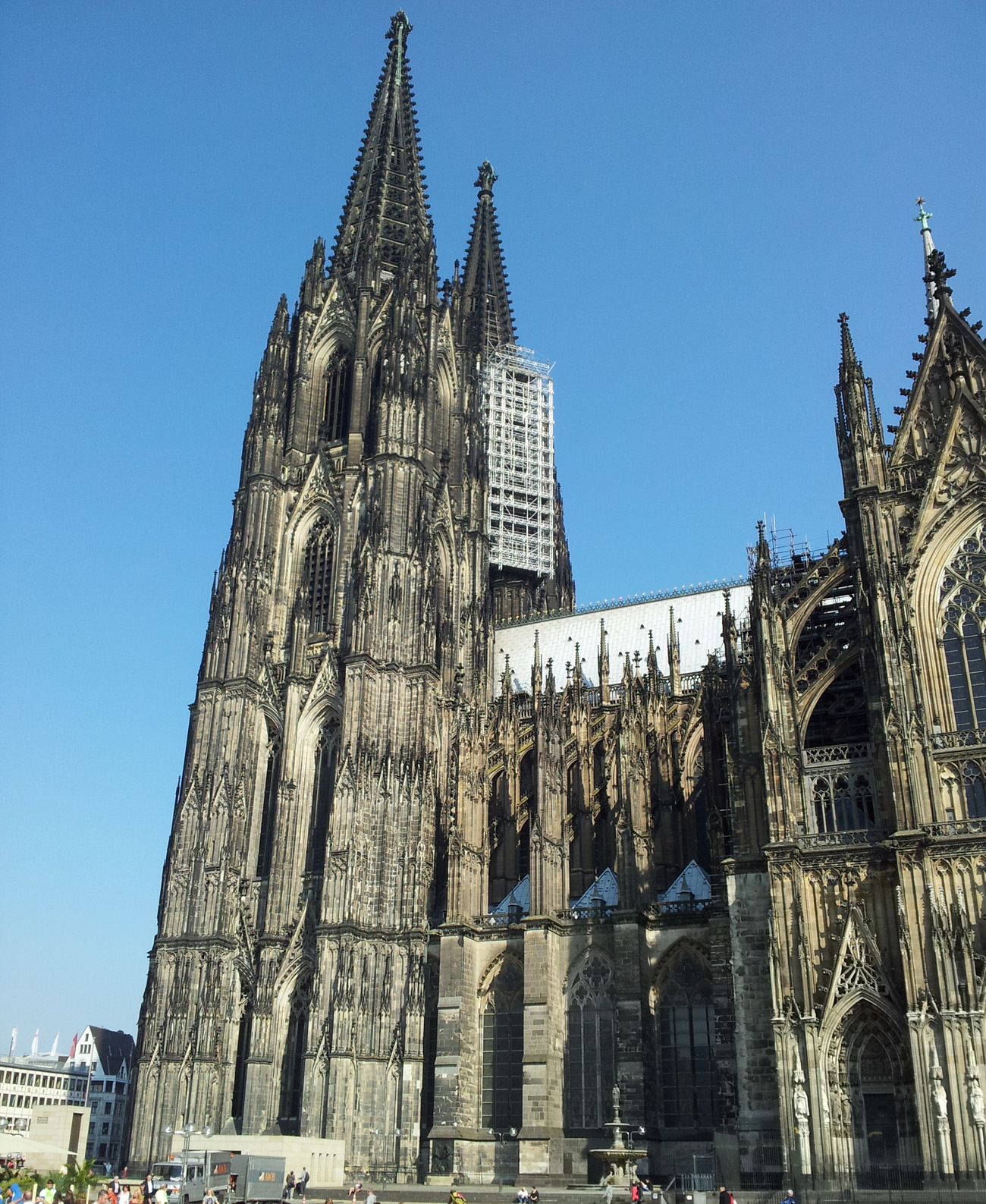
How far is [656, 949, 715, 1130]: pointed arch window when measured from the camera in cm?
3872

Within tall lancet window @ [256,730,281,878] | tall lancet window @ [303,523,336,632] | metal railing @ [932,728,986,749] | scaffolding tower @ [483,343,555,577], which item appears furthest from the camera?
scaffolding tower @ [483,343,555,577]

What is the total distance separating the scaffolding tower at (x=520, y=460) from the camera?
68438mm

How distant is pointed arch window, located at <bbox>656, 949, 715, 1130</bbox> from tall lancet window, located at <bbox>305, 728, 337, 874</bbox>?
565 inches

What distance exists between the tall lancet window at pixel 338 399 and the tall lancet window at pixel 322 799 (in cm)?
1492

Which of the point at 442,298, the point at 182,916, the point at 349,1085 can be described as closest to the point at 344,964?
the point at 349,1085

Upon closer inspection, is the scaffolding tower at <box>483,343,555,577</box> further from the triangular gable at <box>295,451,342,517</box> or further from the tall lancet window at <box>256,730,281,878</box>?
the tall lancet window at <box>256,730,281,878</box>

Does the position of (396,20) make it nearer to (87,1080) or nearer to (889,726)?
(889,726)

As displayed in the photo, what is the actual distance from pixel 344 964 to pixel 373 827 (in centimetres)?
508

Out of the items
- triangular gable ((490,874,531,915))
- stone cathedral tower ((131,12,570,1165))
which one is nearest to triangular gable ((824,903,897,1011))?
triangular gable ((490,874,531,915))

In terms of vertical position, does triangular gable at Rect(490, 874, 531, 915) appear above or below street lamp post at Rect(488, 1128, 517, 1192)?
above

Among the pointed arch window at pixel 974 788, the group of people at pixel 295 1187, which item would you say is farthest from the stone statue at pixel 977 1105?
the group of people at pixel 295 1187

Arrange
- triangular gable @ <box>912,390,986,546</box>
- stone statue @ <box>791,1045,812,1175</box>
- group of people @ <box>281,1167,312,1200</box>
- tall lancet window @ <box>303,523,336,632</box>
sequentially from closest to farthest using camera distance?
stone statue @ <box>791,1045,812,1175</box> → group of people @ <box>281,1167,312,1200</box> → triangular gable @ <box>912,390,986,546</box> → tall lancet window @ <box>303,523,336,632</box>

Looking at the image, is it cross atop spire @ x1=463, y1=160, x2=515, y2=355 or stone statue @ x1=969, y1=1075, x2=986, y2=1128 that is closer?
stone statue @ x1=969, y1=1075, x2=986, y2=1128

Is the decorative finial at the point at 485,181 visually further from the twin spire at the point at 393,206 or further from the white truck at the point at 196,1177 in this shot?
the white truck at the point at 196,1177
